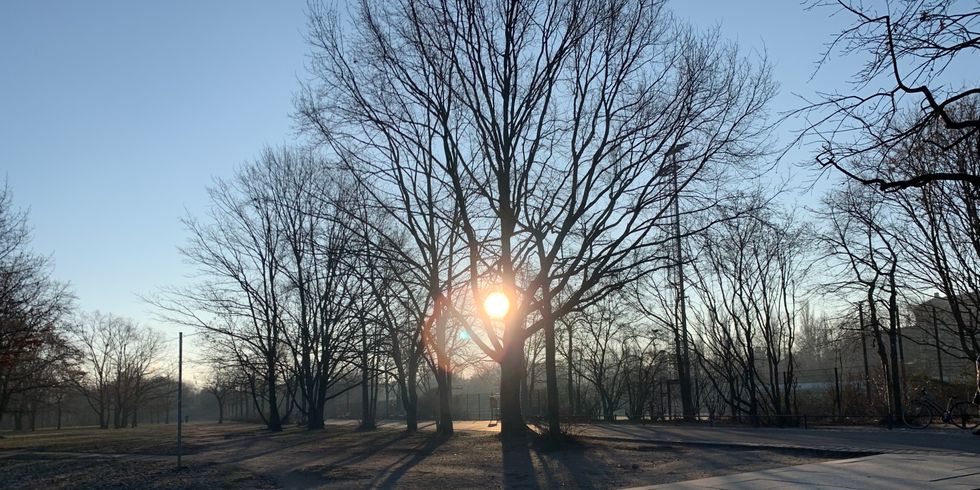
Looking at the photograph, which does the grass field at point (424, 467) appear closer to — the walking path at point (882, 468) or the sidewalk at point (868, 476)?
the walking path at point (882, 468)

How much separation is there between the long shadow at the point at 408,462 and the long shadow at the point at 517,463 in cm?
213

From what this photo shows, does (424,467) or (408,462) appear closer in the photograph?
(424,467)

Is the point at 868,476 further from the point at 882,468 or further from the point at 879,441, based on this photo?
the point at 879,441

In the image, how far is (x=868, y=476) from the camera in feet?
36.4

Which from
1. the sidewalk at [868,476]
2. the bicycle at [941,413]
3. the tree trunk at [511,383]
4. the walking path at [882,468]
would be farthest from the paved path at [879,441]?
the tree trunk at [511,383]

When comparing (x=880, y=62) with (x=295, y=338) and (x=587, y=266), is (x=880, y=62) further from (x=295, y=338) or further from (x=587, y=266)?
(x=295, y=338)

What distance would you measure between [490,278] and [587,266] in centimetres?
349

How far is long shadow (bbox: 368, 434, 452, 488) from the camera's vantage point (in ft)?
46.1

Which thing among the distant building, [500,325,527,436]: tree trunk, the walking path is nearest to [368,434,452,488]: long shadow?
[500,325,527,436]: tree trunk

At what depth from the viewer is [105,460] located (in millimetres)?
21219

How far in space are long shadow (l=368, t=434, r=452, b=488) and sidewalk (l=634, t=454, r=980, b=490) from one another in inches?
205

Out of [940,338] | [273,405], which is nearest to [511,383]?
[273,405]

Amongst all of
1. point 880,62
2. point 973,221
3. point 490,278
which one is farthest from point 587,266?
point 880,62

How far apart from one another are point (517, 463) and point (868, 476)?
Answer: 783 centimetres
